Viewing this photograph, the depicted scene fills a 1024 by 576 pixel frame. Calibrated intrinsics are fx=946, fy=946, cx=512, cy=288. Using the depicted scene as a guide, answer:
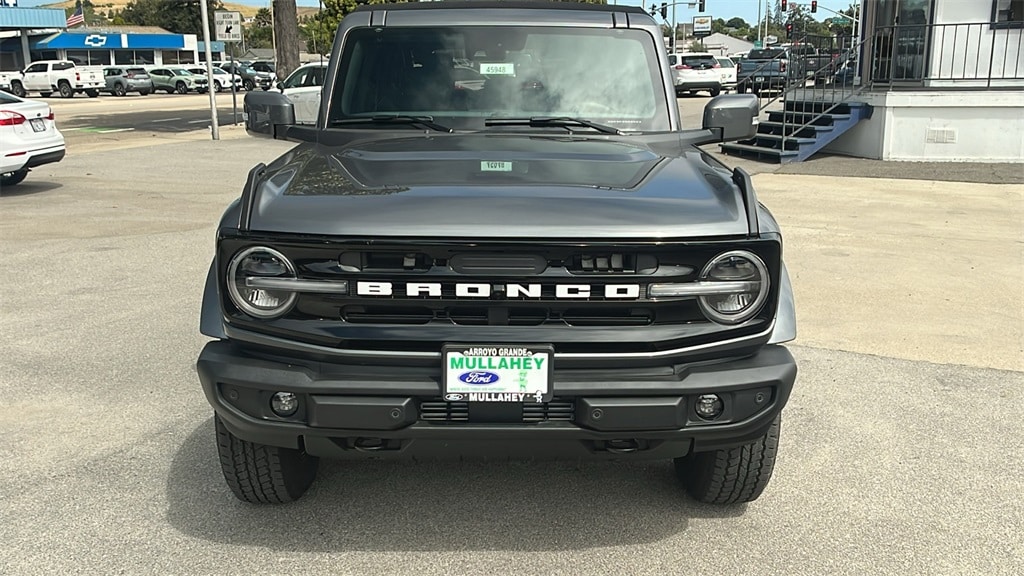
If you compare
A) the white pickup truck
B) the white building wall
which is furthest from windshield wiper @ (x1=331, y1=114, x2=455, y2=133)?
the white pickup truck

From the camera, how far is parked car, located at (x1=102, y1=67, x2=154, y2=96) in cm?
4862

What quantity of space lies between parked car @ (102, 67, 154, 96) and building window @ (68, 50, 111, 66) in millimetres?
17022

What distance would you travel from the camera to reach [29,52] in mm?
63250

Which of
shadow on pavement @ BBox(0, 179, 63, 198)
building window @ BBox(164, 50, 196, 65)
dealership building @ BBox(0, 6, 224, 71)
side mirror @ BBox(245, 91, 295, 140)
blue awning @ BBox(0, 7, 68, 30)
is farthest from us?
building window @ BBox(164, 50, 196, 65)

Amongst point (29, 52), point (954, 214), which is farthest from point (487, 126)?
point (29, 52)

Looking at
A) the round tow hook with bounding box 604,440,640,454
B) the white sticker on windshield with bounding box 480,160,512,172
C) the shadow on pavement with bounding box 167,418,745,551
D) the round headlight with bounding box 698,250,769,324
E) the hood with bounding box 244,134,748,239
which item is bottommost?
the shadow on pavement with bounding box 167,418,745,551

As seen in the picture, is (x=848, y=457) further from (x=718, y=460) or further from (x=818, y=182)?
(x=818, y=182)

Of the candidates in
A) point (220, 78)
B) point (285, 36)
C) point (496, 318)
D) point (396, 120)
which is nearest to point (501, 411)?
point (496, 318)

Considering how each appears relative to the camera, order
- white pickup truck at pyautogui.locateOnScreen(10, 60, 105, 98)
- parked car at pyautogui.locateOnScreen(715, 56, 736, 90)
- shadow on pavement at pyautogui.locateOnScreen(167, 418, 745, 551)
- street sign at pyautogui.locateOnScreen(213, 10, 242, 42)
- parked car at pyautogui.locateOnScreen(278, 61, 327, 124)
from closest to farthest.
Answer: shadow on pavement at pyautogui.locateOnScreen(167, 418, 745, 551)
parked car at pyautogui.locateOnScreen(278, 61, 327, 124)
street sign at pyautogui.locateOnScreen(213, 10, 242, 42)
parked car at pyautogui.locateOnScreen(715, 56, 736, 90)
white pickup truck at pyautogui.locateOnScreen(10, 60, 105, 98)

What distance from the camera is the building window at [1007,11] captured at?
15.5 metres

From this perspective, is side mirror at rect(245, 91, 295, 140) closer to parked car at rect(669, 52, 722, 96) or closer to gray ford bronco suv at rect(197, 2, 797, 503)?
gray ford bronco suv at rect(197, 2, 797, 503)

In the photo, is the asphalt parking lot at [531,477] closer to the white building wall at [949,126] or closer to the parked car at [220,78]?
the white building wall at [949,126]

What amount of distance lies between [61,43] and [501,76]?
2658 inches

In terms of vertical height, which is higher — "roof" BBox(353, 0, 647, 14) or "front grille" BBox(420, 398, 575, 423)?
"roof" BBox(353, 0, 647, 14)
